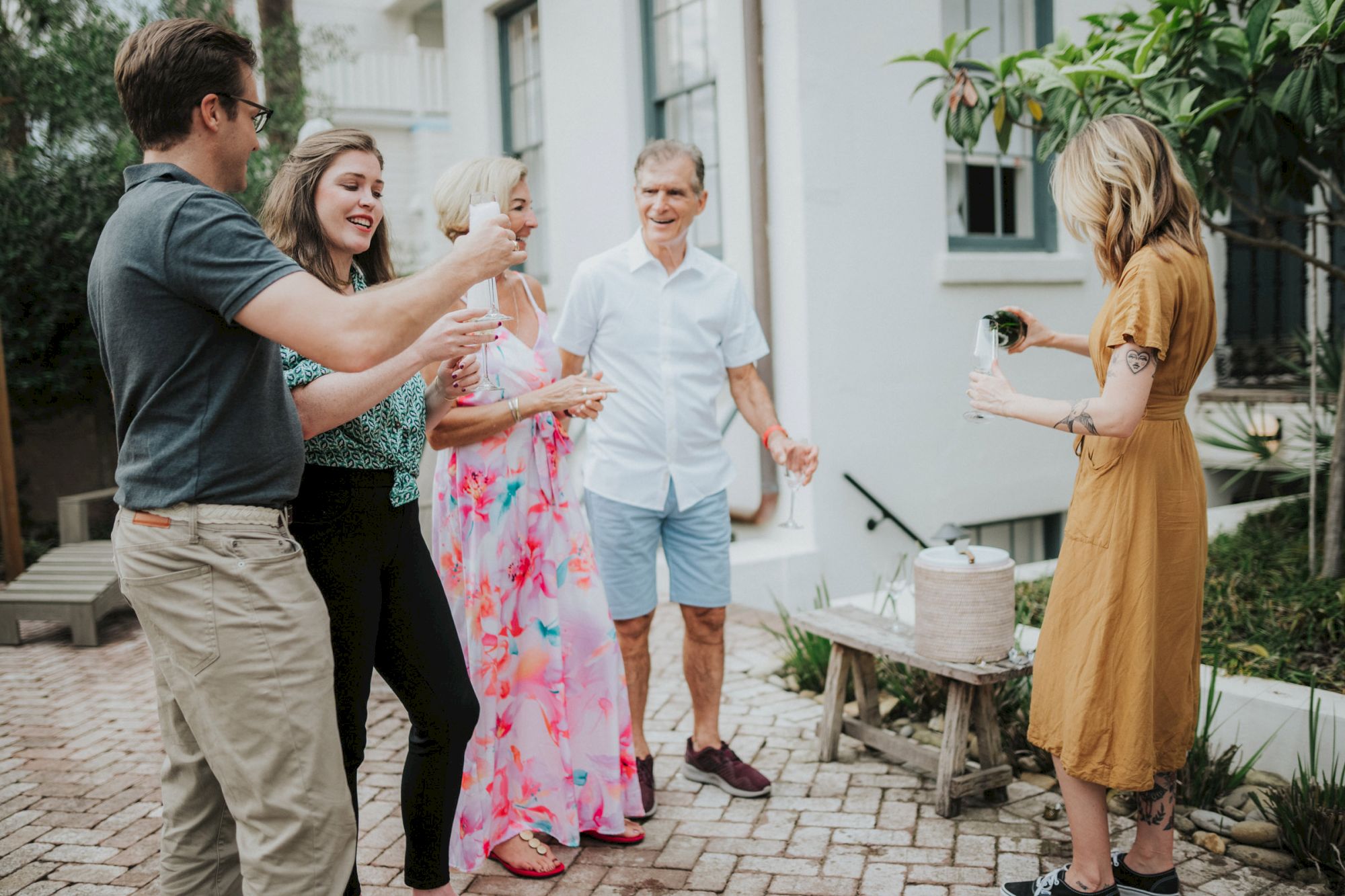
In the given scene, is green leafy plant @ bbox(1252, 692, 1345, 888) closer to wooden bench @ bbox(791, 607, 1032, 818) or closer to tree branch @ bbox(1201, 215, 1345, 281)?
wooden bench @ bbox(791, 607, 1032, 818)

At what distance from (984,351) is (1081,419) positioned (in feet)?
1.17

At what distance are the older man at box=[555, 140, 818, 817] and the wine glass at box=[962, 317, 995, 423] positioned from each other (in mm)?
833

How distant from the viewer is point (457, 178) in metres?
3.06

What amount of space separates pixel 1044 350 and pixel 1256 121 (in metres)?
3.36

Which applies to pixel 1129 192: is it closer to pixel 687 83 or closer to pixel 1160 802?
pixel 1160 802

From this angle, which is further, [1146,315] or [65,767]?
[65,767]

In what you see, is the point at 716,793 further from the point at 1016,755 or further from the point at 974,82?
the point at 974,82

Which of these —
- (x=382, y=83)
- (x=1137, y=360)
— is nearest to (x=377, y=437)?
(x=1137, y=360)

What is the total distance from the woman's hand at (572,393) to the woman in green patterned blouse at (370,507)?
0.34 meters

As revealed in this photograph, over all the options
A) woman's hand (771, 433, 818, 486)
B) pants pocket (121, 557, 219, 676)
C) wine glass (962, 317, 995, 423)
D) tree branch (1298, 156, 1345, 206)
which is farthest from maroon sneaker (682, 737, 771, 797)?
tree branch (1298, 156, 1345, 206)

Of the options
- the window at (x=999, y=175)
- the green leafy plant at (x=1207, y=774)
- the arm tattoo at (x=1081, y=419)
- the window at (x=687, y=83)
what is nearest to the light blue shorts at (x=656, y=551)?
A: the arm tattoo at (x=1081, y=419)

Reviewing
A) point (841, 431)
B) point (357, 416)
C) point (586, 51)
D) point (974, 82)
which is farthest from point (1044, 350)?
point (357, 416)

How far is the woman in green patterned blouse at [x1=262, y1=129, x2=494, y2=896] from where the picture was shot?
231cm

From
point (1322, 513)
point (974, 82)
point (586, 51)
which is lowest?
point (1322, 513)
